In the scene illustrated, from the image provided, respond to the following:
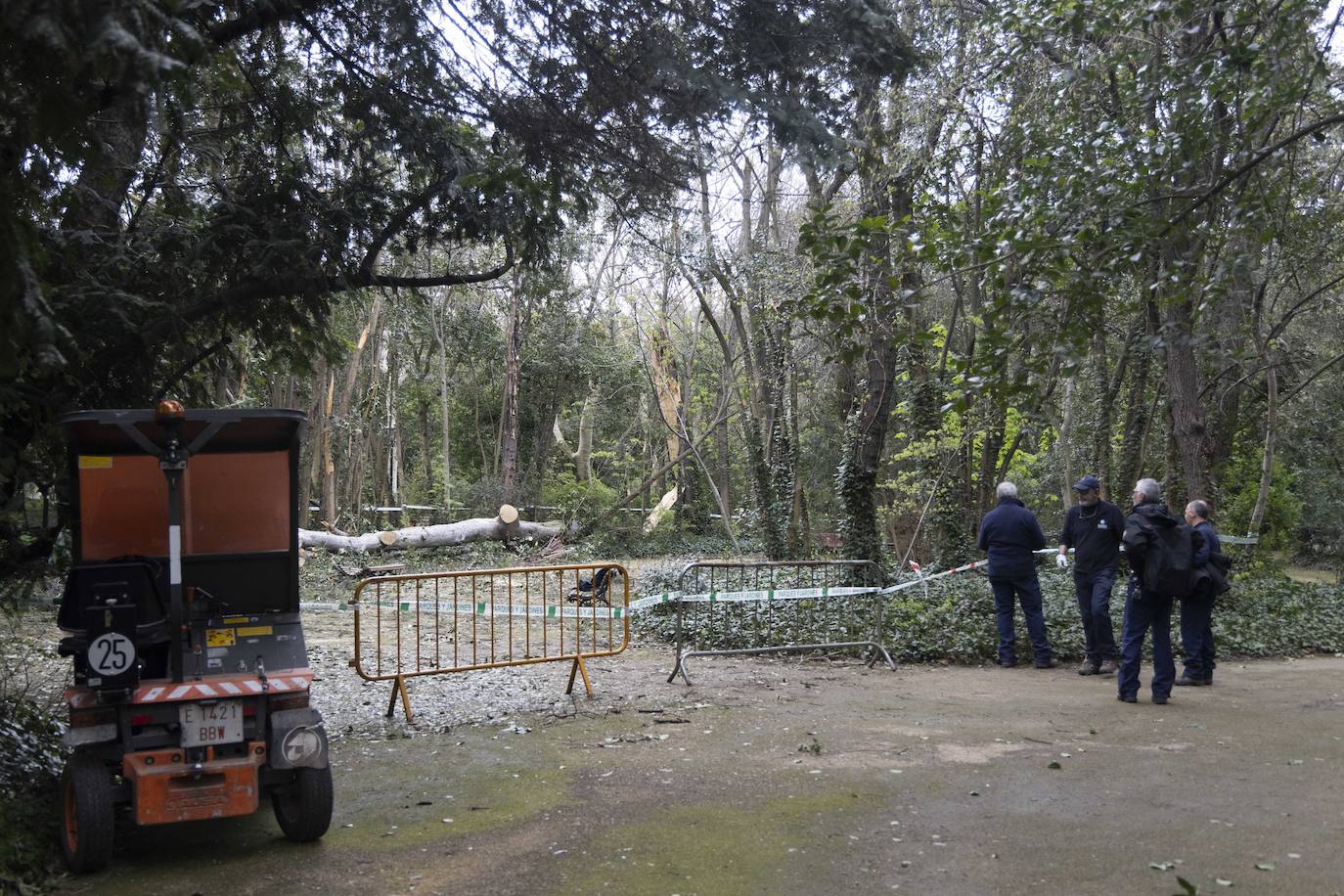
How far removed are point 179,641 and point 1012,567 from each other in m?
8.17

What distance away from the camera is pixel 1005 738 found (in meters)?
7.69

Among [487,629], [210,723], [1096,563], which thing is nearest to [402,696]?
[210,723]

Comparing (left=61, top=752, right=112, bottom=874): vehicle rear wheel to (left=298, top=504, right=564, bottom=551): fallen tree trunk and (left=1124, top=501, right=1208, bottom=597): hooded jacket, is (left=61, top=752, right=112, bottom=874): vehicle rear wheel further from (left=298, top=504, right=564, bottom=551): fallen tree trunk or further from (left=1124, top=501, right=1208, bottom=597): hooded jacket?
(left=298, top=504, right=564, bottom=551): fallen tree trunk

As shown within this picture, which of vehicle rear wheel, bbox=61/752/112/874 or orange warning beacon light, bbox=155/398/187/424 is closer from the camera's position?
vehicle rear wheel, bbox=61/752/112/874

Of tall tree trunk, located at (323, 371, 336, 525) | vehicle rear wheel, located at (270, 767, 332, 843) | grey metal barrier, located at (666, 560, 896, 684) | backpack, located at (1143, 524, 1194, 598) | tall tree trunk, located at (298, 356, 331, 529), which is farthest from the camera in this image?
tall tree trunk, located at (323, 371, 336, 525)

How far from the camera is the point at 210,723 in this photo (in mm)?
5363

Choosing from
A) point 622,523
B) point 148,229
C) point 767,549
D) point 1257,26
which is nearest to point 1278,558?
point 767,549

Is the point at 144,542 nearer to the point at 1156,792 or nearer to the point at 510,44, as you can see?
the point at 510,44

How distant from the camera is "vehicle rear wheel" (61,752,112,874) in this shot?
16.5ft

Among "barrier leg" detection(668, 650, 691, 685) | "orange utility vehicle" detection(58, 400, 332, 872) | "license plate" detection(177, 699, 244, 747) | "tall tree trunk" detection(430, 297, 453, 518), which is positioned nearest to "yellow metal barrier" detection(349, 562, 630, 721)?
"barrier leg" detection(668, 650, 691, 685)

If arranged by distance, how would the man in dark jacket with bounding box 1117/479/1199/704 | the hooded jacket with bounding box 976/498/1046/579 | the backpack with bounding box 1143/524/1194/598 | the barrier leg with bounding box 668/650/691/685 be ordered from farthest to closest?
the hooded jacket with bounding box 976/498/1046/579 → the barrier leg with bounding box 668/650/691/685 → the man in dark jacket with bounding box 1117/479/1199/704 → the backpack with bounding box 1143/524/1194/598

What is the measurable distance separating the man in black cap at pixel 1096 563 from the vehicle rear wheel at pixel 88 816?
8.63 metres

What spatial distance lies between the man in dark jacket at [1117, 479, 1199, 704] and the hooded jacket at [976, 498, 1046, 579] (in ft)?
5.81

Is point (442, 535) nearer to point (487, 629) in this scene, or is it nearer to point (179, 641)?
point (487, 629)
